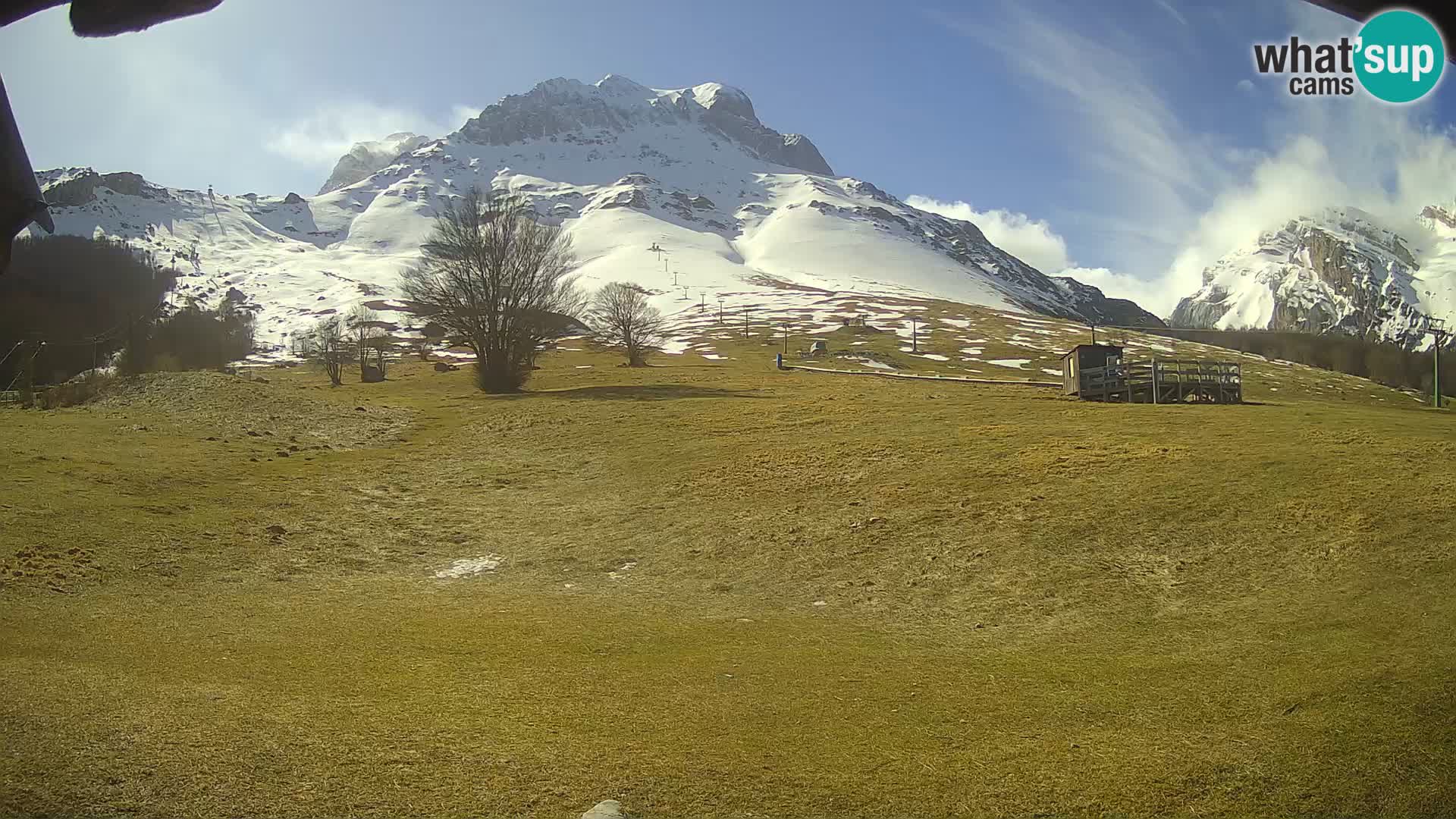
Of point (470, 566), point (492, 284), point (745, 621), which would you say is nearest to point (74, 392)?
point (492, 284)

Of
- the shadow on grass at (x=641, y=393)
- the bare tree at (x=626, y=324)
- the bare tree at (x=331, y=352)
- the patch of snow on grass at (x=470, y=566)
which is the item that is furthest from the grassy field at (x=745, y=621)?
the bare tree at (x=626, y=324)

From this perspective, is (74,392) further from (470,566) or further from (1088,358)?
(1088,358)

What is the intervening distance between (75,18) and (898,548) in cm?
2235

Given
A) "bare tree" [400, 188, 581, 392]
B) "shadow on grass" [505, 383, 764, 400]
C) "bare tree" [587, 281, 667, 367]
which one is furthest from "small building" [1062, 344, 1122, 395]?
"bare tree" [587, 281, 667, 367]

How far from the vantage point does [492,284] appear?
195ft

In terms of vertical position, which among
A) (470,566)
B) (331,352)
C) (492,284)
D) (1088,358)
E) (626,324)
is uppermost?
(492,284)

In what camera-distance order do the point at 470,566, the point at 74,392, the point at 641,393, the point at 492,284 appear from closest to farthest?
the point at 470,566, the point at 74,392, the point at 641,393, the point at 492,284

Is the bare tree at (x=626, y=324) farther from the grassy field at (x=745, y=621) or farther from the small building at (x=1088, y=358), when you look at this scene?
the grassy field at (x=745, y=621)

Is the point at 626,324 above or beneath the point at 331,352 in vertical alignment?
above

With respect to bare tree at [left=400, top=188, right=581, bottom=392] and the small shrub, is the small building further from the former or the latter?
the small shrub

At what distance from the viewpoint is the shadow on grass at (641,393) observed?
5647 cm

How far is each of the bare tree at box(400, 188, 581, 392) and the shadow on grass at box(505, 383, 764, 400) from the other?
12.0 ft

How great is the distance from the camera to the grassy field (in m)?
9.52

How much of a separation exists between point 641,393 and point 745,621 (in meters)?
41.0
